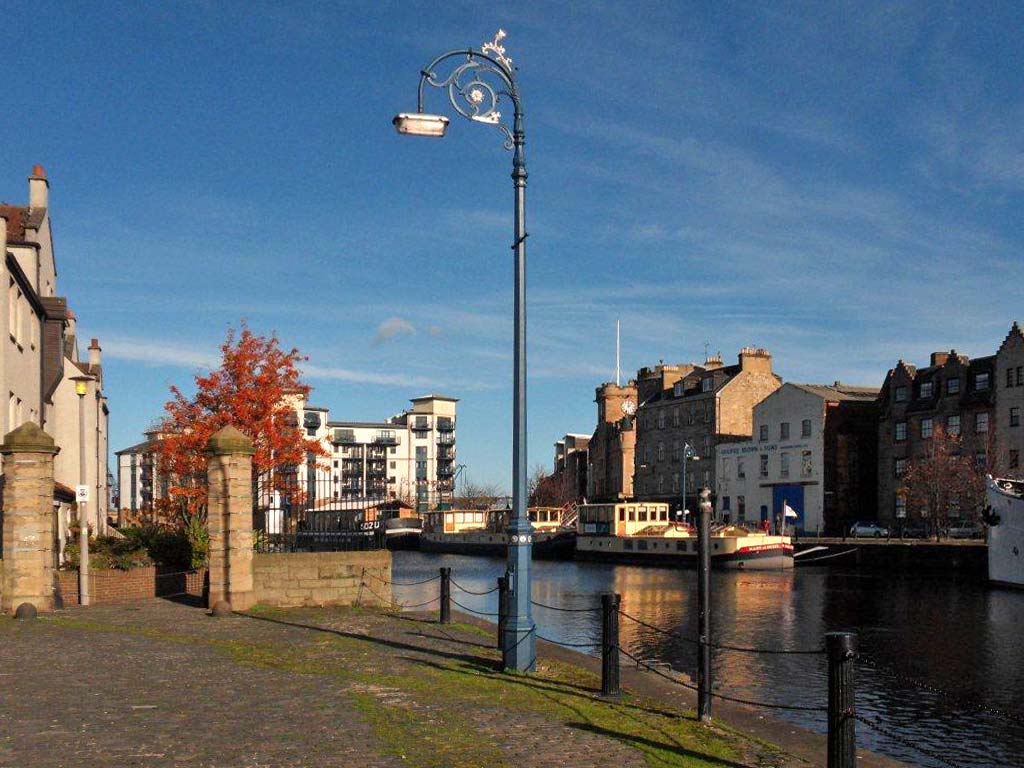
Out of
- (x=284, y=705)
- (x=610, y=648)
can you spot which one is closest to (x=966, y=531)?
(x=610, y=648)

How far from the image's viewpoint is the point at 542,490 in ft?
429

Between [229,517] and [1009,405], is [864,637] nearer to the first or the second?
[229,517]

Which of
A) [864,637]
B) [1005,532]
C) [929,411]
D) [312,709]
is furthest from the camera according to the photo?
[929,411]

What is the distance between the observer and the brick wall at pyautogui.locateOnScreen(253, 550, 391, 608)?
70.8 ft

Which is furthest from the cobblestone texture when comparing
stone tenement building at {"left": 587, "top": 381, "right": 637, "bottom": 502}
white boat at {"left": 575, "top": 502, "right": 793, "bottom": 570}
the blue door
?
stone tenement building at {"left": 587, "top": 381, "right": 637, "bottom": 502}

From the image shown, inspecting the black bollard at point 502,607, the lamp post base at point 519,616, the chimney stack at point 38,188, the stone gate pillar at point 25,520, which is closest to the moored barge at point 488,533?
the chimney stack at point 38,188

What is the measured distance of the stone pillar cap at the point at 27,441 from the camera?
20203 mm

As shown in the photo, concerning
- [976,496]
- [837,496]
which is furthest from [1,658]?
[837,496]

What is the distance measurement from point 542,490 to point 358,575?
109 meters

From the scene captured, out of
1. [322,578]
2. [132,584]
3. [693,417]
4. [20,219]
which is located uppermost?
[20,219]

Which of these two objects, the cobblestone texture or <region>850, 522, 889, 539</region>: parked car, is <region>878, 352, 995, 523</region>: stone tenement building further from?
the cobblestone texture

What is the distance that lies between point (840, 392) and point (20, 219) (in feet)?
206

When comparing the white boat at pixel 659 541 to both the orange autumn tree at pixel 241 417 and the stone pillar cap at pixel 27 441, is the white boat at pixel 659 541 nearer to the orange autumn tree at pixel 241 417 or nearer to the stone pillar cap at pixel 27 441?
the orange autumn tree at pixel 241 417

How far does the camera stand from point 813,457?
7862cm
